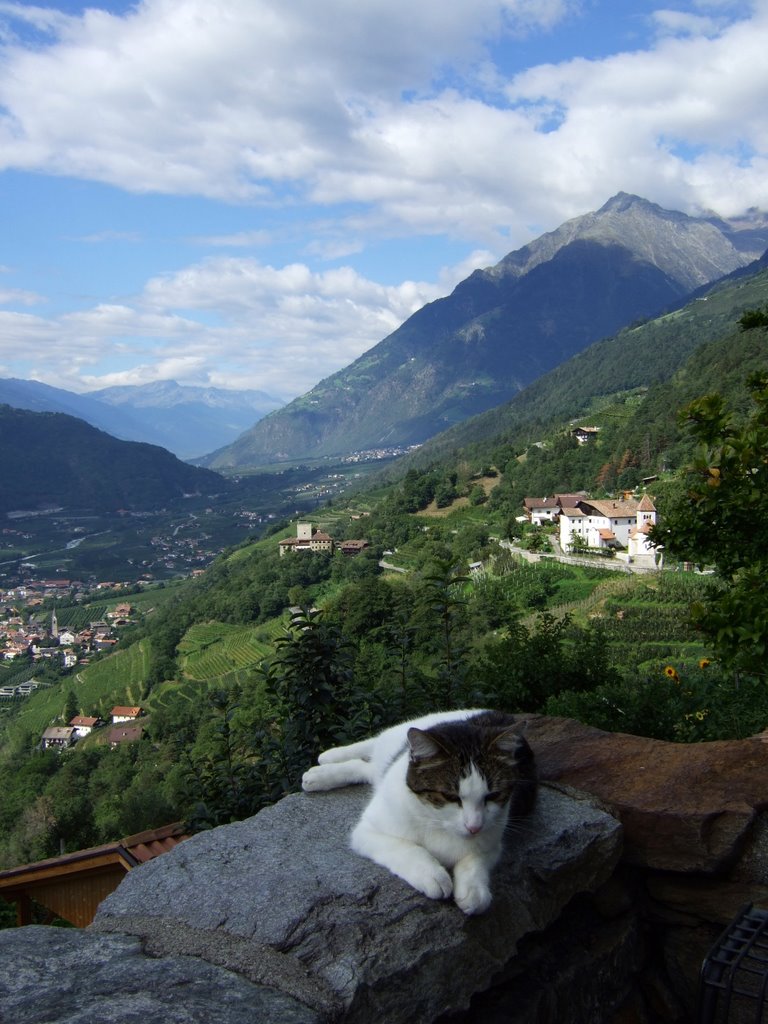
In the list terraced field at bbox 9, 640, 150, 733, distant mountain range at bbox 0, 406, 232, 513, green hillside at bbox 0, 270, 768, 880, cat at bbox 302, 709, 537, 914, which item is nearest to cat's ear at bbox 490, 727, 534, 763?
cat at bbox 302, 709, 537, 914

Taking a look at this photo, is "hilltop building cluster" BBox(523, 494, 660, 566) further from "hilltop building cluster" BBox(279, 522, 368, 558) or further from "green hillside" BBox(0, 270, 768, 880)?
"hilltop building cluster" BBox(279, 522, 368, 558)

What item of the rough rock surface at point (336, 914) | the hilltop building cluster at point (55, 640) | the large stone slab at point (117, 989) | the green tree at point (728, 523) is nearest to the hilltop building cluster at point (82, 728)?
the hilltop building cluster at point (55, 640)

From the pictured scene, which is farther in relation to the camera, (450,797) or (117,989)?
(450,797)

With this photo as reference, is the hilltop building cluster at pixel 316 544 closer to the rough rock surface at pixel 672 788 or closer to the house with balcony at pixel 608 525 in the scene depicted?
the house with balcony at pixel 608 525

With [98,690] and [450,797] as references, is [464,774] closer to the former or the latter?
[450,797]

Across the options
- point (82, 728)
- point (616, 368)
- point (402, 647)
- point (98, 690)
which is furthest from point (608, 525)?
point (616, 368)

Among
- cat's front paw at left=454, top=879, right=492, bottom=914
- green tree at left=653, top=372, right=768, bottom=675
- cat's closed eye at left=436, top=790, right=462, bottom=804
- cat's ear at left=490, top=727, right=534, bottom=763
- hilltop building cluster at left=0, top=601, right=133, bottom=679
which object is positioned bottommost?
hilltop building cluster at left=0, top=601, right=133, bottom=679

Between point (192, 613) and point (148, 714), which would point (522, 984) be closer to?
point (148, 714)
